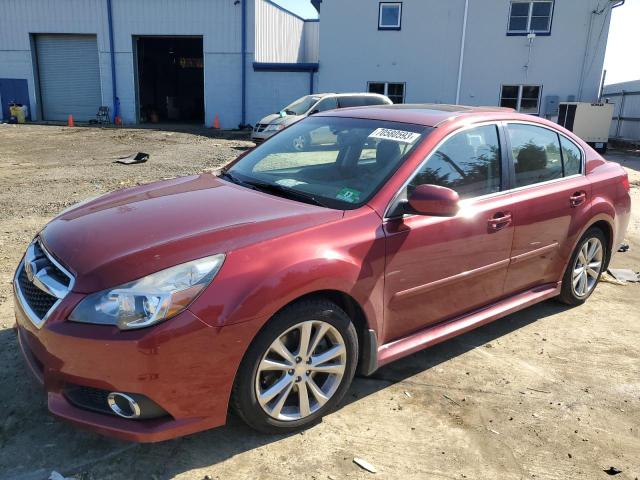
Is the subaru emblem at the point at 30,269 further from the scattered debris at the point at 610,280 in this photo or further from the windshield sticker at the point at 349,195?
the scattered debris at the point at 610,280

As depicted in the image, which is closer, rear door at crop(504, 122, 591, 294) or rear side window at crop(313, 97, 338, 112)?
rear door at crop(504, 122, 591, 294)

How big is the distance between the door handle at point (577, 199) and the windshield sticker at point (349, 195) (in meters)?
2.01

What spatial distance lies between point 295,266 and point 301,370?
580 millimetres

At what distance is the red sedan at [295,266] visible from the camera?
236 centimetres

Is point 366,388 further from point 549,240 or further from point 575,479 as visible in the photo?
point 549,240

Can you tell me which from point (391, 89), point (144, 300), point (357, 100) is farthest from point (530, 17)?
point (144, 300)

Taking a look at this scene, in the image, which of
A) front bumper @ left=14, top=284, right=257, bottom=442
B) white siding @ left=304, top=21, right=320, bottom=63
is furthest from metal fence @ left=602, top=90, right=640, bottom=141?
front bumper @ left=14, top=284, right=257, bottom=442

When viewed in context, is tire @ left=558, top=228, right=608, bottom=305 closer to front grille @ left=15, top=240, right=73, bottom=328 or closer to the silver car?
front grille @ left=15, top=240, right=73, bottom=328

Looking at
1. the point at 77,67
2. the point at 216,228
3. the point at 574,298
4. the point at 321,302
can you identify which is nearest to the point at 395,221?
the point at 321,302

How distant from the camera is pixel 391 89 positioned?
23109 mm

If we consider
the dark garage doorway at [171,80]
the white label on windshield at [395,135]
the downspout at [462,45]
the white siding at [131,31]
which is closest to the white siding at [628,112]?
the downspout at [462,45]

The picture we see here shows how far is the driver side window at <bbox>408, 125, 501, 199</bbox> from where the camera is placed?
11.0ft

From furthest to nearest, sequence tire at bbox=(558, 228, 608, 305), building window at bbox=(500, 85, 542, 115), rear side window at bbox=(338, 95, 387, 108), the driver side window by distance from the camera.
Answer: building window at bbox=(500, 85, 542, 115), rear side window at bbox=(338, 95, 387, 108), tire at bbox=(558, 228, 608, 305), the driver side window

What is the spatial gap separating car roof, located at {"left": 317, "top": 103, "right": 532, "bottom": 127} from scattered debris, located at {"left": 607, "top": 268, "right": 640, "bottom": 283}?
2450mm
